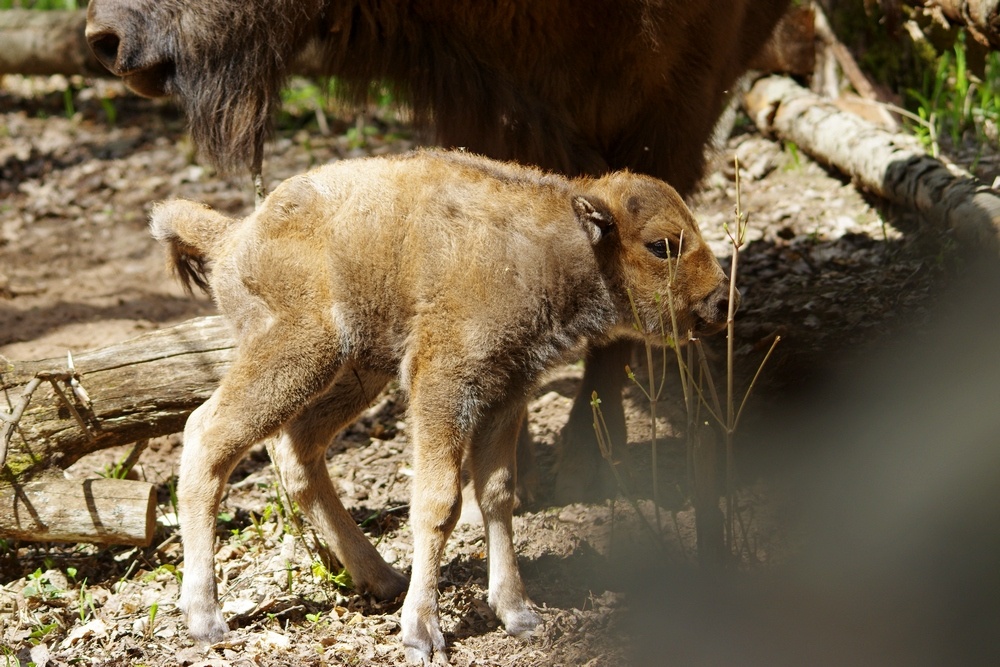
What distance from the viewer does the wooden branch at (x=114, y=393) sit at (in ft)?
12.3

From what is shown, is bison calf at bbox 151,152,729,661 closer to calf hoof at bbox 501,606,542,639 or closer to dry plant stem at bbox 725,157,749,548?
calf hoof at bbox 501,606,542,639

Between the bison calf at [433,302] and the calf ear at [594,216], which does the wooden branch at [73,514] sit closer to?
the bison calf at [433,302]

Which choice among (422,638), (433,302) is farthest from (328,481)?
(433,302)

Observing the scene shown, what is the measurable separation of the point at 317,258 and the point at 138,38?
1.13 metres

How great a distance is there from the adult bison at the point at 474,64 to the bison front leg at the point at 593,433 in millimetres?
309

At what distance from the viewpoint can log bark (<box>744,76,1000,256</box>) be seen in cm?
463

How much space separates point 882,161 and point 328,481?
3794 millimetres

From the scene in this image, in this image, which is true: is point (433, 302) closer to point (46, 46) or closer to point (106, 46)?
point (106, 46)

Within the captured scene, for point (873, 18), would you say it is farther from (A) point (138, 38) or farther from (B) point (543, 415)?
(A) point (138, 38)

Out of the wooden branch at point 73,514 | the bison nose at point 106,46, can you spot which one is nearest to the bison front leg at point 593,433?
the wooden branch at point 73,514

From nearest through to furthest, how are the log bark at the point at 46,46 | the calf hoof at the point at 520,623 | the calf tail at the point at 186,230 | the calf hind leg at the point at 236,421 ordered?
the calf hind leg at the point at 236,421 < the calf hoof at the point at 520,623 < the calf tail at the point at 186,230 < the log bark at the point at 46,46

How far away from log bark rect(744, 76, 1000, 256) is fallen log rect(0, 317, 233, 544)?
327cm

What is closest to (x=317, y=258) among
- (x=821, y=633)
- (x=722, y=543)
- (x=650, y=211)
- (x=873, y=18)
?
(x=650, y=211)

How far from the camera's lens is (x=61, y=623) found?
11.6ft
